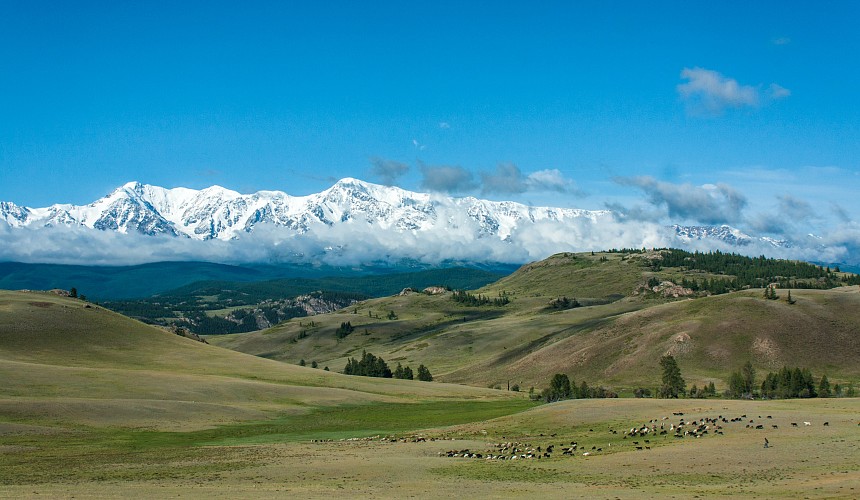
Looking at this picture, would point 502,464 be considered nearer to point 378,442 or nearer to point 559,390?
point 378,442

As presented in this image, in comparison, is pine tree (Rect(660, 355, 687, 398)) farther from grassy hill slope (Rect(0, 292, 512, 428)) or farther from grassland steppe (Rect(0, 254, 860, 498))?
grassy hill slope (Rect(0, 292, 512, 428))

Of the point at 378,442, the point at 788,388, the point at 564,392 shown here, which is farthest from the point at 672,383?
the point at 378,442

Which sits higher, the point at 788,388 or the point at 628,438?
the point at 628,438

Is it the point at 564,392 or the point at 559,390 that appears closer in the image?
the point at 564,392

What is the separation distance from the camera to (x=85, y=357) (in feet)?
538

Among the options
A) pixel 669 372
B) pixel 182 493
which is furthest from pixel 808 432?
pixel 669 372

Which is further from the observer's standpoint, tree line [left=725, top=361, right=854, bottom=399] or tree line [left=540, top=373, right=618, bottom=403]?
tree line [left=540, top=373, right=618, bottom=403]

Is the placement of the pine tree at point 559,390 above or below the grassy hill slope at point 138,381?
below

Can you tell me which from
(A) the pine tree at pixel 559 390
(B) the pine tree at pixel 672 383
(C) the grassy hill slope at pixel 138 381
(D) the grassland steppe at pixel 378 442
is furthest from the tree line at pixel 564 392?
(C) the grassy hill slope at pixel 138 381

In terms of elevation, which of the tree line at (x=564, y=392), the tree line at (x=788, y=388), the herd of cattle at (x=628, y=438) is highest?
the herd of cattle at (x=628, y=438)

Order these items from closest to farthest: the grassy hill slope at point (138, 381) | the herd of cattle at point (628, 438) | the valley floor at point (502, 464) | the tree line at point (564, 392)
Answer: the valley floor at point (502, 464) < the herd of cattle at point (628, 438) < the grassy hill slope at point (138, 381) < the tree line at point (564, 392)

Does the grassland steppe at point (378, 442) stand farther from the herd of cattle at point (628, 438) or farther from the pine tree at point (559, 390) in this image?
the pine tree at point (559, 390)

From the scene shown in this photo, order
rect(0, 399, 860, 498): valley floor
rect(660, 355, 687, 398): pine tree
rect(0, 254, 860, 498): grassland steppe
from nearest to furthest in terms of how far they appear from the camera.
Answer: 1. rect(0, 399, 860, 498): valley floor
2. rect(0, 254, 860, 498): grassland steppe
3. rect(660, 355, 687, 398): pine tree

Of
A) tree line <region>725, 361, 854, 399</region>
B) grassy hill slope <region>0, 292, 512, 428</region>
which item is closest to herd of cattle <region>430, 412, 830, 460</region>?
grassy hill slope <region>0, 292, 512, 428</region>
